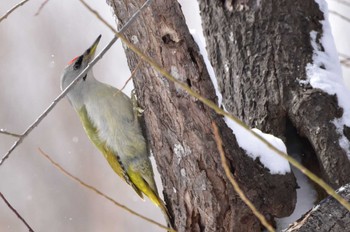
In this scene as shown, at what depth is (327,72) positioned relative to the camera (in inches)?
143

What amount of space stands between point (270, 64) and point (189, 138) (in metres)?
0.78

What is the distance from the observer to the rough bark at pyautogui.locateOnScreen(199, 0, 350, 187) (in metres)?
3.50

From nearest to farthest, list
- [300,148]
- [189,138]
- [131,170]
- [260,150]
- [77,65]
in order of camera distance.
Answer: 1. [189,138]
2. [260,150]
3. [300,148]
4. [131,170]
5. [77,65]

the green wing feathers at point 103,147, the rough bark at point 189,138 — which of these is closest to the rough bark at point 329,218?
the rough bark at point 189,138

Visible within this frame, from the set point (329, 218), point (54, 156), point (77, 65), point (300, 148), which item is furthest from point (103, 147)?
point (54, 156)

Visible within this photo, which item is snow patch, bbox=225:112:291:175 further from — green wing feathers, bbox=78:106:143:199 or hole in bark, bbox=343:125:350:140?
green wing feathers, bbox=78:106:143:199

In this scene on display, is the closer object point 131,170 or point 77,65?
point 131,170

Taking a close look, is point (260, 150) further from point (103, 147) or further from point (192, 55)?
point (103, 147)

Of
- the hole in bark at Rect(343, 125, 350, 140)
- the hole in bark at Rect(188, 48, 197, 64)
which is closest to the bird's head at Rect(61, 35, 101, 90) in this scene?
the hole in bark at Rect(188, 48, 197, 64)

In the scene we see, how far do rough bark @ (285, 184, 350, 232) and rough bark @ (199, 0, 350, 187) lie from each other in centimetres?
57

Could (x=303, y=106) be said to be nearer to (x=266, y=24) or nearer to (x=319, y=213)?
(x=266, y=24)

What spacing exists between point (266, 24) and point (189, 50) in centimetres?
73

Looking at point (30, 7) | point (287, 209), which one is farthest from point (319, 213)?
point (30, 7)

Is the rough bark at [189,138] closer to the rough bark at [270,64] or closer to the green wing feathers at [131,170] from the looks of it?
the rough bark at [270,64]
